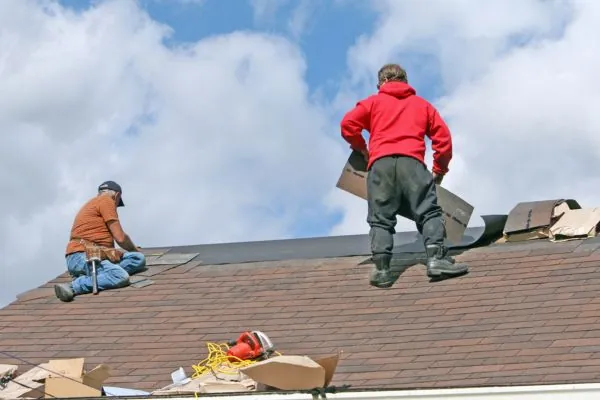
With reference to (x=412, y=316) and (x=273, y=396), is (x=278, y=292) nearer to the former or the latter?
(x=412, y=316)

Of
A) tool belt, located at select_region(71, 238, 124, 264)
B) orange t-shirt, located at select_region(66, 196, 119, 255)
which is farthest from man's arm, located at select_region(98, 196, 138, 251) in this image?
tool belt, located at select_region(71, 238, 124, 264)

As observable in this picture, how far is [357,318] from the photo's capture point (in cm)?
1002

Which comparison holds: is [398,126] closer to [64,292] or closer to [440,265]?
[440,265]

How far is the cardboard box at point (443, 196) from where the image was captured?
36.8 ft

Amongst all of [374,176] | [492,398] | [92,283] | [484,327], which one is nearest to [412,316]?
[484,327]

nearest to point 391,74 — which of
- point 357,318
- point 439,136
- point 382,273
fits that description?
point 439,136

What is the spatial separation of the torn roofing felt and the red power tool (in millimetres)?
2354

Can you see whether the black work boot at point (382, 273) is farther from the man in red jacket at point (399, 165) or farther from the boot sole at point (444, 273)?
the boot sole at point (444, 273)

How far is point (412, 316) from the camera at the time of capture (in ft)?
32.2

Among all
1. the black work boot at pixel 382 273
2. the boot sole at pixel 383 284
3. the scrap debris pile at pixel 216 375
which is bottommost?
the scrap debris pile at pixel 216 375

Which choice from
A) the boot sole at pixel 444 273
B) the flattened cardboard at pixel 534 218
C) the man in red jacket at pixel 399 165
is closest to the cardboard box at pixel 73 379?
the man in red jacket at pixel 399 165

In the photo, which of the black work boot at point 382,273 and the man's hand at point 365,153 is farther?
the man's hand at point 365,153

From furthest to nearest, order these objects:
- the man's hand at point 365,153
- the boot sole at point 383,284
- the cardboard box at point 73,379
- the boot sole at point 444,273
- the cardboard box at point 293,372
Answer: the man's hand at point 365,153 < the boot sole at point 383,284 < the boot sole at point 444,273 < the cardboard box at point 73,379 < the cardboard box at point 293,372

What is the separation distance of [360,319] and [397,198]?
1.25 metres
